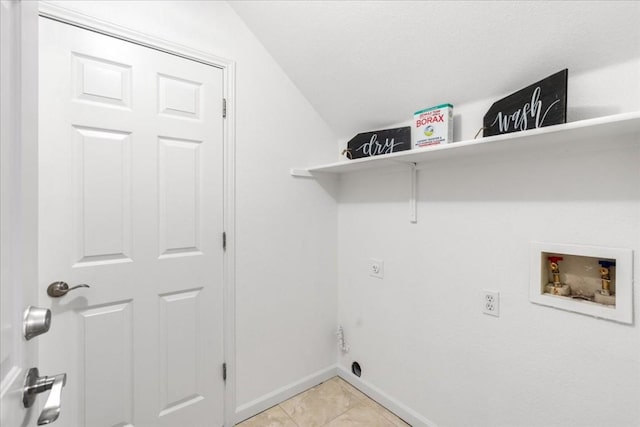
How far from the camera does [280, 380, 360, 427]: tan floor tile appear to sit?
180cm

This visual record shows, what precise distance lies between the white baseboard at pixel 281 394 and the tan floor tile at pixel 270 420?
26mm

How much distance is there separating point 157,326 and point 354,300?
1257 mm

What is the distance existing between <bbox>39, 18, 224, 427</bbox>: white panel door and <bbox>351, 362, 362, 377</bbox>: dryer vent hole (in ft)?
3.07

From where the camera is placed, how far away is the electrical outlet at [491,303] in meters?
1.42

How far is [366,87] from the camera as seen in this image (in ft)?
5.74

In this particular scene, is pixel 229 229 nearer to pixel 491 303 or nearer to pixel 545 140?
pixel 491 303

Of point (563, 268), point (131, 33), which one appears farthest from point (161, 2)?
point (563, 268)

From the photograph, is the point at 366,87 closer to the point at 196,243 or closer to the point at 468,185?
the point at 468,185

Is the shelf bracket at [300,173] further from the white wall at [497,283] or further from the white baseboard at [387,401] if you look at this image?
the white baseboard at [387,401]

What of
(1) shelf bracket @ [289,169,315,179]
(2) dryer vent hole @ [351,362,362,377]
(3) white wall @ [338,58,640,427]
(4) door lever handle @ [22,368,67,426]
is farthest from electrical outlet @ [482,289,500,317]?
(4) door lever handle @ [22,368,67,426]

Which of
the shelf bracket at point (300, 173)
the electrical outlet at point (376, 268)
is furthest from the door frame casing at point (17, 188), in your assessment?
the electrical outlet at point (376, 268)

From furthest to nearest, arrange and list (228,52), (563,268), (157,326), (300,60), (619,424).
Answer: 1. (300,60)
2. (228,52)
3. (157,326)
4. (563,268)
5. (619,424)

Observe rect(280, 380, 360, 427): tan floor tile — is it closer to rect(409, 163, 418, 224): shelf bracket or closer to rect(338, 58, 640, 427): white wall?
rect(338, 58, 640, 427): white wall

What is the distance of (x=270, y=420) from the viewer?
1.79 meters
